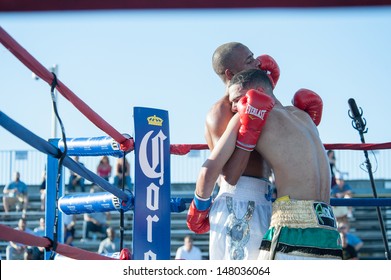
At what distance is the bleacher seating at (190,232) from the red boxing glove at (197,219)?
25.6 feet

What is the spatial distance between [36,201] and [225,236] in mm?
10502

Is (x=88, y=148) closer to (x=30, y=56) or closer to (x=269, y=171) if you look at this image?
(x=269, y=171)

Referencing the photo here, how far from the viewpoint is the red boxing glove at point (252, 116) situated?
2.73 metres

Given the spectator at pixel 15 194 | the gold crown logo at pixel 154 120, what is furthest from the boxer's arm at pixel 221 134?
the spectator at pixel 15 194

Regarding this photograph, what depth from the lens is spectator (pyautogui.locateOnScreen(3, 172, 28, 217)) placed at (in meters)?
11.6

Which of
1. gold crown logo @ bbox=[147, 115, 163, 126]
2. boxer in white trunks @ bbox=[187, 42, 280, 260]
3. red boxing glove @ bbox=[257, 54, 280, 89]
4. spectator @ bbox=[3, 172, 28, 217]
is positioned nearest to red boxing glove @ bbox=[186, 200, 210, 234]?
boxer in white trunks @ bbox=[187, 42, 280, 260]

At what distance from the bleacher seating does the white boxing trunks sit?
7949 mm

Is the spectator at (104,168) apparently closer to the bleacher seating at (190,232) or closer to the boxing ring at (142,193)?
the bleacher seating at (190,232)

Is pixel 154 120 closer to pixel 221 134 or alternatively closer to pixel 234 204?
pixel 221 134

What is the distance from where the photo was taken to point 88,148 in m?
3.53

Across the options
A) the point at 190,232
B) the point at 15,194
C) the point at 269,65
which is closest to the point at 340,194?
the point at 190,232

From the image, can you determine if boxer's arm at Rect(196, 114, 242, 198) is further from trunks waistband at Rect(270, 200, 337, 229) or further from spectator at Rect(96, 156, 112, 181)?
spectator at Rect(96, 156, 112, 181)

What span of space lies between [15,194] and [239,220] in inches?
372
